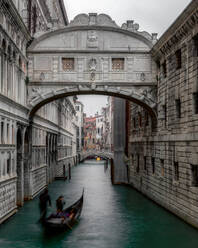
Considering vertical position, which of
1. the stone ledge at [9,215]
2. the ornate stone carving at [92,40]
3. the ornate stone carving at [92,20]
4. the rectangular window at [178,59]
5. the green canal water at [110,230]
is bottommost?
the green canal water at [110,230]

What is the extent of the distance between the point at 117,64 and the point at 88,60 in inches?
66.0

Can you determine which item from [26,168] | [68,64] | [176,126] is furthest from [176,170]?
[26,168]

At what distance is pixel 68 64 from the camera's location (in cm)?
2170

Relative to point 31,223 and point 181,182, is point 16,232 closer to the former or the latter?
point 31,223

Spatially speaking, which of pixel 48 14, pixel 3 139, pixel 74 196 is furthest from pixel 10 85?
pixel 48 14

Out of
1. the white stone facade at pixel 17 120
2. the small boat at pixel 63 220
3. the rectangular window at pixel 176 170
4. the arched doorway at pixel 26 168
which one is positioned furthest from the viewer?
the arched doorway at pixel 26 168

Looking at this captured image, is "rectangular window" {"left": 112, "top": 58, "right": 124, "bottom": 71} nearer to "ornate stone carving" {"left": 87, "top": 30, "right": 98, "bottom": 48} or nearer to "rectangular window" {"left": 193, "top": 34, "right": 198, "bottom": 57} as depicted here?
"ornate stone carving" {"left": 87, "top": 30, "right": 98, "bottom": 48}

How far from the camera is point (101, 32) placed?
21.7 metres

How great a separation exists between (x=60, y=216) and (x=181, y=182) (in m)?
Answer: 5.70

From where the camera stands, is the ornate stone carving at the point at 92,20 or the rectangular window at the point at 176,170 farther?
the ornate stone carving at the point at 92,20

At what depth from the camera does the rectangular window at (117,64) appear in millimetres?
21734

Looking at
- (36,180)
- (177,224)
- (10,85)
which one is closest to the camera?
(177,224)

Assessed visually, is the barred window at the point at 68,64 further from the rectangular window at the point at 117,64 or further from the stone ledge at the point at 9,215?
the stone ledge at the point at 9,215

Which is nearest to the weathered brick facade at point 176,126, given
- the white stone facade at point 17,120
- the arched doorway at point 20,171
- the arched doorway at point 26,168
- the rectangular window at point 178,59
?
the rectangular window at point 178,59
